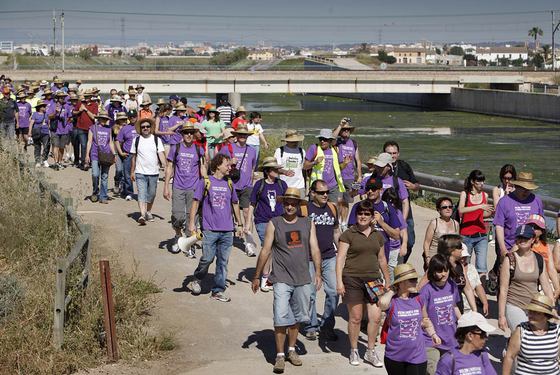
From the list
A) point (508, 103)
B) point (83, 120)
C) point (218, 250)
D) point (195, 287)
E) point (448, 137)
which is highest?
point (83, 120)

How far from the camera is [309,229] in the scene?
9.34 meters

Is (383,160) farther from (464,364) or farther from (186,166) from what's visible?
(464,364)

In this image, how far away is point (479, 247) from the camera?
1157 centimetres

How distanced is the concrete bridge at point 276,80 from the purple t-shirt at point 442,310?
60.3 metres

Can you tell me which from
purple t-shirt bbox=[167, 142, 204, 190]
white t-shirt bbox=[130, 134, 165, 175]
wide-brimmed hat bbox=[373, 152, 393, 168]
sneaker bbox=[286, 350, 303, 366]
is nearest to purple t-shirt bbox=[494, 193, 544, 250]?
wide-brimmed hat bbox=[373, 152, 393, 168]

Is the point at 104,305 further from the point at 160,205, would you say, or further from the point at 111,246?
the point at 160,205

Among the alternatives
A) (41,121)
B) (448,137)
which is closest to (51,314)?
(41,121)

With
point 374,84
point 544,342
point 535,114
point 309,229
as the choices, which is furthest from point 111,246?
point 374,84

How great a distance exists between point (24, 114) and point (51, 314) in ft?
50.2

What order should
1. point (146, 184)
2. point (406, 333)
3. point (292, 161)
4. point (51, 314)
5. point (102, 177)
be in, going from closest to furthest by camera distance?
point (406, 333)
point (51, 314)
point (292, 161)
point (146, 184)
point (102, 177)

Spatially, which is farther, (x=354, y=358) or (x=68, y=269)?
(x=68, y=269)

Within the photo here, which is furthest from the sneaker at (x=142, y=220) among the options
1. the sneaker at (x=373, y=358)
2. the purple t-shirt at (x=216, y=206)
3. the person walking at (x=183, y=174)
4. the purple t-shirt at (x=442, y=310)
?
the purple t-shirt at (x=442, y=310)

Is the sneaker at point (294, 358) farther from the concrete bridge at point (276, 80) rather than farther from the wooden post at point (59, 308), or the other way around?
the concrete bridge at point (276, 80)

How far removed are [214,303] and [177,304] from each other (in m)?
0.45
